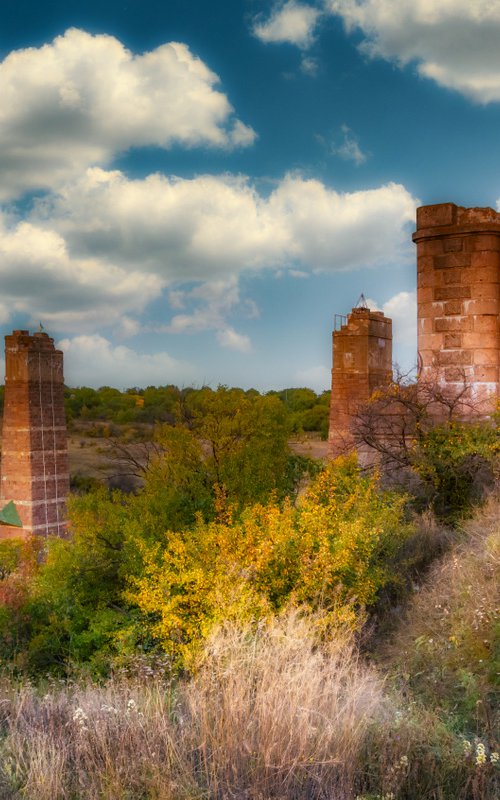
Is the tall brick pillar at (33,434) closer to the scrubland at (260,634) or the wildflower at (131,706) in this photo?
the scrubland at (260,634)

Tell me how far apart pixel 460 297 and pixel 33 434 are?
18323 mm

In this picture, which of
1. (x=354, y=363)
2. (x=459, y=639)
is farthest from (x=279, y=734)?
(x=354, y=363)

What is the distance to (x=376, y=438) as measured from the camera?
12367 mm

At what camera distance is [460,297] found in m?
12.4

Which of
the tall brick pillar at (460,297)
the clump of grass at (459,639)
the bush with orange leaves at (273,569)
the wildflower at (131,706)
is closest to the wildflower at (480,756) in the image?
the clump of grass at (459,639)

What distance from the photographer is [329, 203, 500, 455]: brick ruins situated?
12.2 m

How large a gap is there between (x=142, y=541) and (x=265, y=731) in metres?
6.56

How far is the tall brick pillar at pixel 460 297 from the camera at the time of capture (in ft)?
40.0

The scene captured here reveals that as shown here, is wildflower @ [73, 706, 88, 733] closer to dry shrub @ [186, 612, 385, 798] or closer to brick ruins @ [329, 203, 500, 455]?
dry shrub @ [186, 612, 385, 798]

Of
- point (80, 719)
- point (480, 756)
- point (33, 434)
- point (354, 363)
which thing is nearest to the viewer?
point (480, 756)

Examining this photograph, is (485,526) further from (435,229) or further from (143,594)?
(435,229)

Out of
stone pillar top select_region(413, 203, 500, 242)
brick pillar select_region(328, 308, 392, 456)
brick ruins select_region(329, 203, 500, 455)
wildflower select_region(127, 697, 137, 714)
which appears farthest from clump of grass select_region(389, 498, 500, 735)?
brick pillar select_region(328, 308, 392, 456)

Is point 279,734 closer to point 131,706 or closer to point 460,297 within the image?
point 131,706

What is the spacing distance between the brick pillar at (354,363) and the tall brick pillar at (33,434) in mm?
11195
